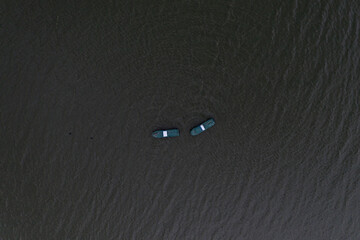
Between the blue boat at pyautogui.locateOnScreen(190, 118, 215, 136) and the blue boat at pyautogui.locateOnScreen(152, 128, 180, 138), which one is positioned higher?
the blue boat at pyautogui.locateOnScreen(152, 128, 180, 138)

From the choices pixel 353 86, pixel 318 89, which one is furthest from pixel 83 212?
pixel 353 86

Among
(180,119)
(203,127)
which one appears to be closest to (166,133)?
(180,119)

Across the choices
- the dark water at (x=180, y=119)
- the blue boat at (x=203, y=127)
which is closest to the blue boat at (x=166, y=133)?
the dark water at (x=180, y=119)

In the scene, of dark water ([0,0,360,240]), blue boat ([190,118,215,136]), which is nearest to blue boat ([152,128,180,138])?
dark water ([0,0,360,240])

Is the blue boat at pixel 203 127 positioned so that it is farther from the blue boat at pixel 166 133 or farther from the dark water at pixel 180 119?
the blue boat at pixel 166 133

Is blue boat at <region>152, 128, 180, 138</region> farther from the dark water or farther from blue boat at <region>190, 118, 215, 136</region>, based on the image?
blue boat at <region>190, 118, 215, 136</region>
